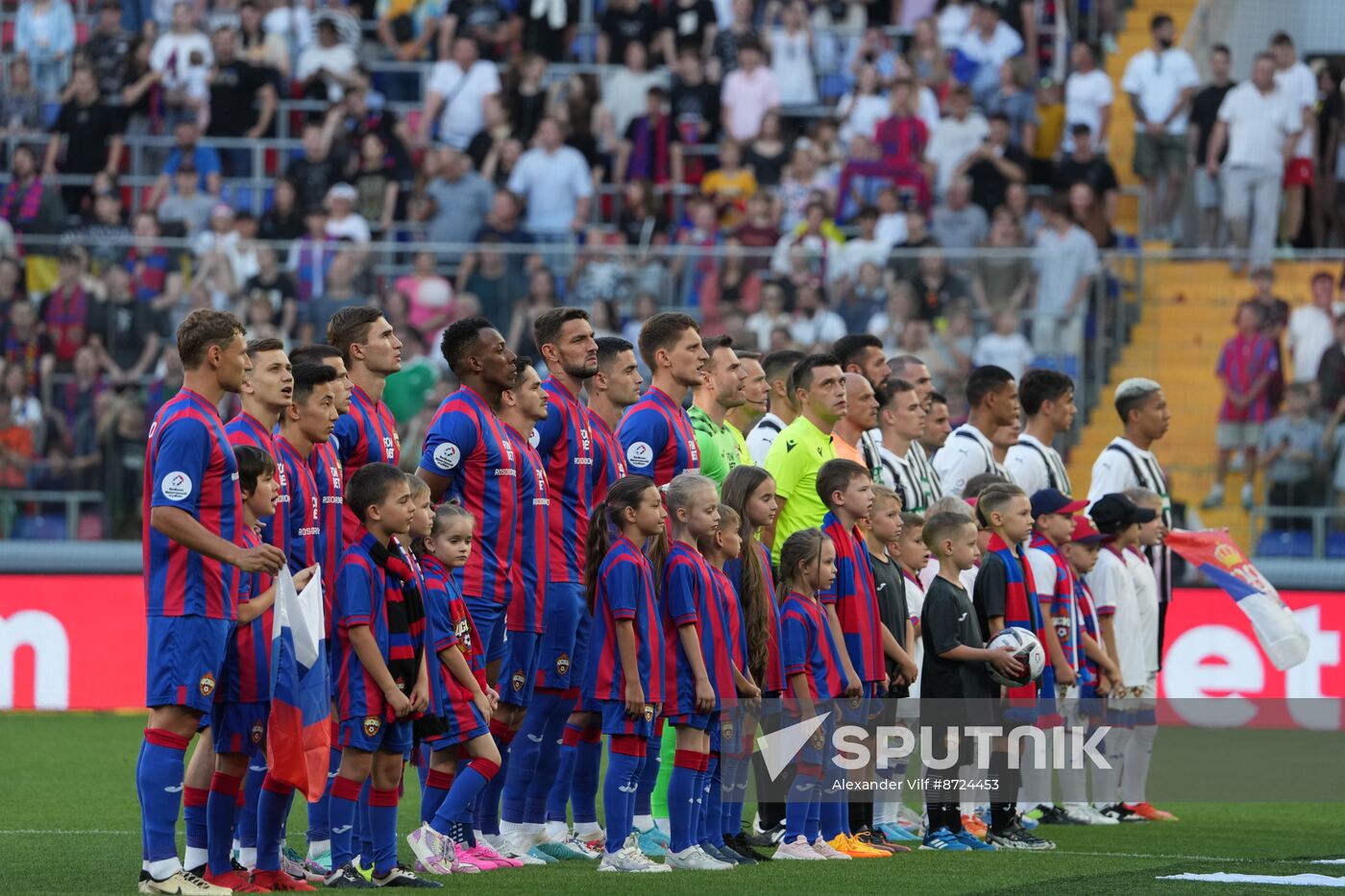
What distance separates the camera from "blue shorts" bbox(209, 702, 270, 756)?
8.18 meters

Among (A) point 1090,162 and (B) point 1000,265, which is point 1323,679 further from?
(A) point 1090,162

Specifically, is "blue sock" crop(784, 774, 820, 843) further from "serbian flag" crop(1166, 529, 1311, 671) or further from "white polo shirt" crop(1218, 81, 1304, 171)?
"white polo shirt" crop(1218, 81, 1304, 171)

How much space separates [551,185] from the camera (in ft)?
67.4

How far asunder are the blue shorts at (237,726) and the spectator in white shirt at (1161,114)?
13.3m

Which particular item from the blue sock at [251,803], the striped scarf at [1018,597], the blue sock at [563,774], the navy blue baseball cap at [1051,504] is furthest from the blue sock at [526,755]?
the navy blue baseball cap at [1051,504]

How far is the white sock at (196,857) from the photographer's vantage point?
8094mm

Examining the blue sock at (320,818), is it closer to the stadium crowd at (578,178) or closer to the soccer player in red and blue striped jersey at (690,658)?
the soccer player in red and blue striped jersey at (690,658)

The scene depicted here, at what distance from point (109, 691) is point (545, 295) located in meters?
4.61

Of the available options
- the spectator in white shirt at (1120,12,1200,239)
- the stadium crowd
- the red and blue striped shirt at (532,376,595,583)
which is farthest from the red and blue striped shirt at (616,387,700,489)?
the spectator in white shirt at (1120,12,1200,239)

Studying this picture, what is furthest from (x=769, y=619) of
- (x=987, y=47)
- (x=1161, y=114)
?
(x=987, y=47)

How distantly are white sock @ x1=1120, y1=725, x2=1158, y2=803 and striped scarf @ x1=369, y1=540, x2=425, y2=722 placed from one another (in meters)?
4.69

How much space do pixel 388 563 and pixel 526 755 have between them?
60.4 inches

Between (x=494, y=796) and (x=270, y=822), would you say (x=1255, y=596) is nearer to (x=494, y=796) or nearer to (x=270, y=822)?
(x=494, y=796)

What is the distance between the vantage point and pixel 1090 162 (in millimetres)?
19891
